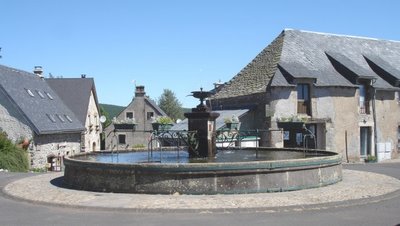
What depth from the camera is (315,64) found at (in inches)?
1161

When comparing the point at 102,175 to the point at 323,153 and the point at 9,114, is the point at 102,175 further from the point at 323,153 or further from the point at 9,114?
the point at 9,114

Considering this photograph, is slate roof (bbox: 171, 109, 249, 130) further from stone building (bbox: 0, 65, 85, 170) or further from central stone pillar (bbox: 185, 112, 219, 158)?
central stone pillar (bbox: 185, 112, 219, 158)

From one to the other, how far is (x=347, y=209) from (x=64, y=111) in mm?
26290

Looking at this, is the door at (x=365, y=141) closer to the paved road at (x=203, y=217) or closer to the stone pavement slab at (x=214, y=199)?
the stone pavement slab at (x=214, y=199)

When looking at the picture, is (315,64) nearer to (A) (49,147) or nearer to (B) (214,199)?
(A) (49,147)

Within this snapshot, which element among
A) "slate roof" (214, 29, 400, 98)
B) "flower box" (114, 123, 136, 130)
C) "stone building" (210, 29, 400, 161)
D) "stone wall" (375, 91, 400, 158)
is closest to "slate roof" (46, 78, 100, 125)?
"stone building" (210, 29, 400, 161)

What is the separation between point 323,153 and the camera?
14.8 meters

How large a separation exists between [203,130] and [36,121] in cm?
1520

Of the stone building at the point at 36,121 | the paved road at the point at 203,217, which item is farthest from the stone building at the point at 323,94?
the paved road at the point at 203,217

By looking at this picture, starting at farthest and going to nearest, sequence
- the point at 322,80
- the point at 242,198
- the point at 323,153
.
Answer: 1. the point at 322,80
2. the point at 323,153
3. the point at 242,198

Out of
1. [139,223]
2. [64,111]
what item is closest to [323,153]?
[139,223]

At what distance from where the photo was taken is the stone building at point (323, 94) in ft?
88.6

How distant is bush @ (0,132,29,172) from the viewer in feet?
65.3

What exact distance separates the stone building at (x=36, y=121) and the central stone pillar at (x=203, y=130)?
14.0 metres
